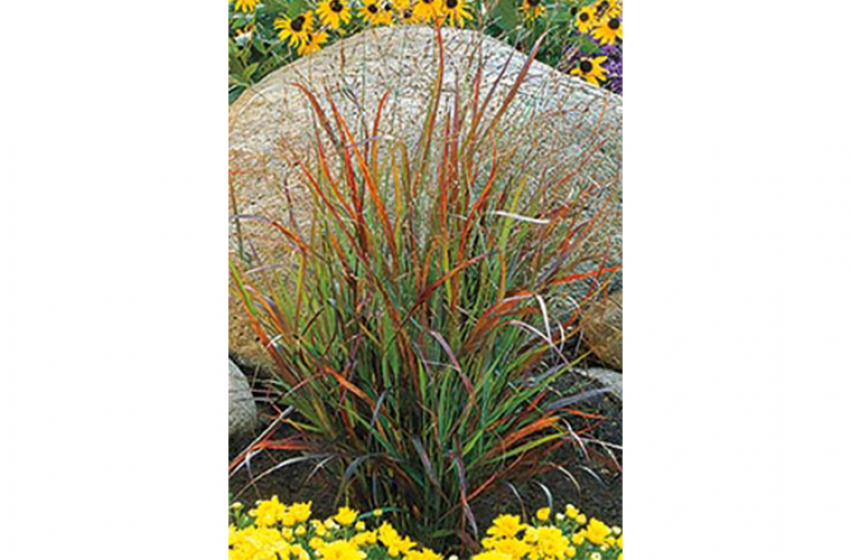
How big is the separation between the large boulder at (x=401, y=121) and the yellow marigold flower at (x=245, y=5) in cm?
21

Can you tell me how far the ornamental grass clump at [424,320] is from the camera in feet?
6.83

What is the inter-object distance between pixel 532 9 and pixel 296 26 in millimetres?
745

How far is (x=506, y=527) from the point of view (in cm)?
219

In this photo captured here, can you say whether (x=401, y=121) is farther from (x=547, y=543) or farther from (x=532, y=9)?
(x=547, y=543)

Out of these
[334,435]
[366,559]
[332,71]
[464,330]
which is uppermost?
[332,71]

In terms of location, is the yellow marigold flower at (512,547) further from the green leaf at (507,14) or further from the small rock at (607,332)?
the green leaf at (507,14)

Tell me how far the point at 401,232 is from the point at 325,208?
231 millimetres

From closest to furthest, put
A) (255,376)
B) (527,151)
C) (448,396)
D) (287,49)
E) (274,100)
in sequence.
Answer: (448,396), (527,151), (255,376), (274,100), (287,49)

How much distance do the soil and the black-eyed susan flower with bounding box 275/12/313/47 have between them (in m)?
1.31

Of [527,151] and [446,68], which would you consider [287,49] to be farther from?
[527,151]

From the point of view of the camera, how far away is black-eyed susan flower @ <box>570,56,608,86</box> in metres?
2.88

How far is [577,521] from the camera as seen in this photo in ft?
7.43

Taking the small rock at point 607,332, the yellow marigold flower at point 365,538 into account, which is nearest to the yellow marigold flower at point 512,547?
the yellow marigold flower at point 365,538

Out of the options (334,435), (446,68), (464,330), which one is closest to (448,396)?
(464,330)
